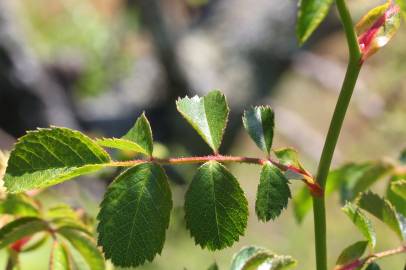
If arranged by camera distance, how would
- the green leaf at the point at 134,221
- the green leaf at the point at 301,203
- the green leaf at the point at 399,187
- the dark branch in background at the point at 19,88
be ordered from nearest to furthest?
the green leaf at the point at 134,221, the green leaf at the point at 399,187, the green leaf at the point at 301,203, the dark branch in background at the point at 19,88

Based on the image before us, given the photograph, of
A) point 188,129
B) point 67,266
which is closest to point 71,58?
point 188,129

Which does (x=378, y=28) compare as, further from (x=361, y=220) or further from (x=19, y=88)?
(x=19, y=88)

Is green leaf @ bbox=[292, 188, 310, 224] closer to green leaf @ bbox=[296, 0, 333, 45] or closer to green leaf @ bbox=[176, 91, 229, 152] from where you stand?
green leaf @ bbox=[176, 91, 229, 152]

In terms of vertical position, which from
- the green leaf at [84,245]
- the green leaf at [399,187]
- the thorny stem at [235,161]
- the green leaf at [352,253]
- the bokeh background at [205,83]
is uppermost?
the bokeh background at [205,83]

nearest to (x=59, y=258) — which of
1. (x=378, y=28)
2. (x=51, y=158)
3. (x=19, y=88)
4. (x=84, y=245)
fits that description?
(x=84, y=245)

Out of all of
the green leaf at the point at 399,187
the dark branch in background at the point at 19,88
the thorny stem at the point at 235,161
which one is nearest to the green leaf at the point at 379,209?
the green leaf at the point at 399,187

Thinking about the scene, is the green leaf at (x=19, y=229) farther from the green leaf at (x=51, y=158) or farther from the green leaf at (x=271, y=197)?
the green leaf at (x=271, y=197)

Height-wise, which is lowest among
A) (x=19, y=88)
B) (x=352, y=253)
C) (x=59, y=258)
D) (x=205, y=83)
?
(x=352, y=253)

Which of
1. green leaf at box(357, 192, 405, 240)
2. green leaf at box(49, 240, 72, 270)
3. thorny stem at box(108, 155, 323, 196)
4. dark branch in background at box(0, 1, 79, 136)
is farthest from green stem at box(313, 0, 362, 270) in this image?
dark branch in background at box(0, 1, 79, 136)
